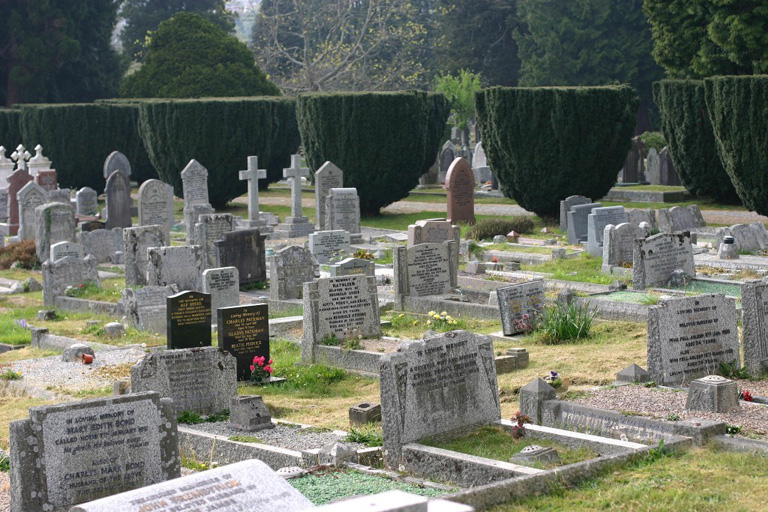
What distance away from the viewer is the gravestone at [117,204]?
91.7ft

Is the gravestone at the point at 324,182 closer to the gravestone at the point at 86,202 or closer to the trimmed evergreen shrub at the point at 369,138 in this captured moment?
the trimmed evergreen shrub at the point at 369,138

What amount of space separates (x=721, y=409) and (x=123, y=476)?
4.68m

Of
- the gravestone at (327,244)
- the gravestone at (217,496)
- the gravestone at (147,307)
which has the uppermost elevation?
the gravestone at (217,496)

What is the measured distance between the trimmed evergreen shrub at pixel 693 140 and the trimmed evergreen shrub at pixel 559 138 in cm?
255

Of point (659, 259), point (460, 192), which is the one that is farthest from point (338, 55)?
point (659, 259)

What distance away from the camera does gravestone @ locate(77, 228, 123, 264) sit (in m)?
24.1

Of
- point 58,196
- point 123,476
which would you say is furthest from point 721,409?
point 58,196

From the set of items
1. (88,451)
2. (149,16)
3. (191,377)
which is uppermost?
(149,16)

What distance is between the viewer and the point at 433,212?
3231cm

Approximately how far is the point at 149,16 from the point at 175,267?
49546 mm

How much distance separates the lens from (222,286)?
17469 mm

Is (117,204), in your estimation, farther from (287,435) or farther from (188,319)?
(287,435)

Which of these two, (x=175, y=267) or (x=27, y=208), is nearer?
(x=175, y=267)

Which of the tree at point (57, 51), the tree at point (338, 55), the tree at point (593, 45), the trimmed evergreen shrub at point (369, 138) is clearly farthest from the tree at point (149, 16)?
the trimmed evergreen shrub at point (369, 138)
